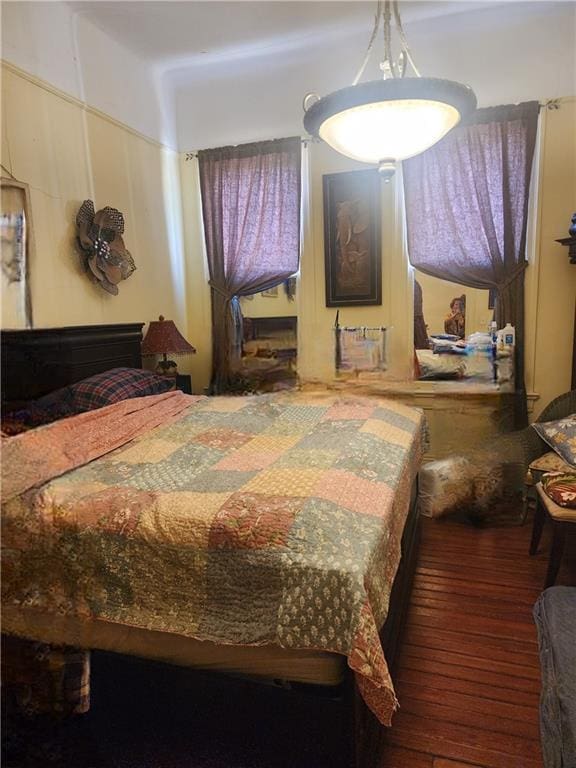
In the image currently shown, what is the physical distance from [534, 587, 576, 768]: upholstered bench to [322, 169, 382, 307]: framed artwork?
2.41m

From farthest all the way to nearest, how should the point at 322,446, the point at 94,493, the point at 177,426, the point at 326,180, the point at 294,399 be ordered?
1. the point at 326,180
2. the point at 294,399
3. the point at 177,426
4. the point at 322,446
5. the point at 94,493

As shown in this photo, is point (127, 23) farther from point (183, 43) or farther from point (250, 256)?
point (250, 256)

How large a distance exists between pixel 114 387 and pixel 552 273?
2.75 meters

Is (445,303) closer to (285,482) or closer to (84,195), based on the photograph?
(285,482)

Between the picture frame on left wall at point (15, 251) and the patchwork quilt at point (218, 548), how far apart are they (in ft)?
2.16

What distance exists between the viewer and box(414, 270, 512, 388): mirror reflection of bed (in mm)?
3182

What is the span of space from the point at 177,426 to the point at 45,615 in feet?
3.44

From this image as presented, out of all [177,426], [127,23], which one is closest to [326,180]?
[127,23]

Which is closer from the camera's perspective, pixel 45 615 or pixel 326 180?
pixel 45 615

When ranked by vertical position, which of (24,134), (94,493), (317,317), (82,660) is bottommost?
(82,660)

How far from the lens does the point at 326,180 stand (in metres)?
3.39

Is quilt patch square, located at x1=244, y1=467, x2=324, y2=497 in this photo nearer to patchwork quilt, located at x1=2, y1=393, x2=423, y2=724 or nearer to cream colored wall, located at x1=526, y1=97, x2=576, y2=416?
patchwork quilt, located at x1=2, y1=393, x2=423, y2=724

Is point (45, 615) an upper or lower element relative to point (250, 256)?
lower

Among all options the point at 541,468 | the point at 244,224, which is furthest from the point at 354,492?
the point at 244,224
